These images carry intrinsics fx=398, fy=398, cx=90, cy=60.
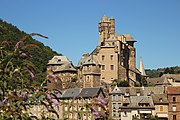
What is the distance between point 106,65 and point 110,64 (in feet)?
2.86

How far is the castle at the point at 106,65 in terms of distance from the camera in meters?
77.4

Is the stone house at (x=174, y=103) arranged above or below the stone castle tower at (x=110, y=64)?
below

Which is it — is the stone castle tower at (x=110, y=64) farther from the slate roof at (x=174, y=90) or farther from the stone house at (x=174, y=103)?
the stone house at (x=174, y=103)

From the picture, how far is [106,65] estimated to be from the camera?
272 feet

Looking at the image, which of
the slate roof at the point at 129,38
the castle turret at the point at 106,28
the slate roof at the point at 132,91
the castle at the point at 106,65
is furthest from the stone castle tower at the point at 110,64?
the slate roof at the point at 132,91

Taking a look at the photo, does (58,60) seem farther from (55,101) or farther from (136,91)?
(55,101)

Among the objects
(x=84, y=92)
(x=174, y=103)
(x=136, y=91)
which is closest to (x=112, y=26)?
(x=136, y=91)

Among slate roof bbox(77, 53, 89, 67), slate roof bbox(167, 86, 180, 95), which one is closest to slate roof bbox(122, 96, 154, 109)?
slate roof bbox(167, 86, 180, 95)

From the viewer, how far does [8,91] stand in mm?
4848

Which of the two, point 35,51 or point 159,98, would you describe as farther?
point 159,98

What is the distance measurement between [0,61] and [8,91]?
1.25 feet

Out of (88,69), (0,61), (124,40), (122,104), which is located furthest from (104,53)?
(0,61)

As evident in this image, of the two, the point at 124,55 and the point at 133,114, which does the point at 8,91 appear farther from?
the point at 124,55

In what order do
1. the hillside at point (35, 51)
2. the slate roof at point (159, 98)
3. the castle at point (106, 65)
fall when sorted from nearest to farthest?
the hillside at point (35, 51) < the slate roof at point (159, 98) < the castle at point (106, 65)
